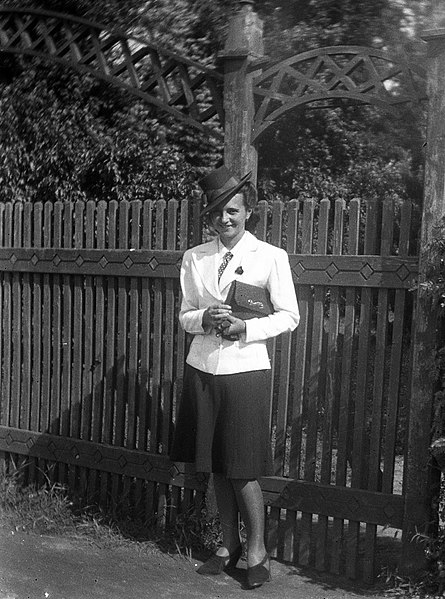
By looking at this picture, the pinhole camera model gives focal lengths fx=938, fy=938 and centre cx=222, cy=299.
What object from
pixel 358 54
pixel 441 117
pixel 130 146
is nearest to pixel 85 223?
pixel 130 146

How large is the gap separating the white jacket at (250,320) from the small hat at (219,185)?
10.0 inches

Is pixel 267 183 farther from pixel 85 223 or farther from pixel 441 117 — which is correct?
pixel 441 117

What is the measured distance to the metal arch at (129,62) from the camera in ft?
A: 18.8

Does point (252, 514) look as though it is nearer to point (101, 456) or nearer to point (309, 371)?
point (309, 371)

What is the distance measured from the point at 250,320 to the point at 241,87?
146cm

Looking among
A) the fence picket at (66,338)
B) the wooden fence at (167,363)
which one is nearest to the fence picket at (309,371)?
the wooden fence at (167,363)

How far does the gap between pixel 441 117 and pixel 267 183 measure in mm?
3022

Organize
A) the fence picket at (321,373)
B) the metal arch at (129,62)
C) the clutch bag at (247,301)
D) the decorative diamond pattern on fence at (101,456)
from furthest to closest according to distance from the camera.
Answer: the metal arch at (129,62) < the decorative diamond pattern on fence at (101,456) < the fence picket at (321,373) < the clutch bag at (247,301)

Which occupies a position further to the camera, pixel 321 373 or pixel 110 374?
pixel 110 374

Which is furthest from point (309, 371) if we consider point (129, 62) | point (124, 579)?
point (129, 62)

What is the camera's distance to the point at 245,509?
15.4 ft

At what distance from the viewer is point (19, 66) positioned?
8.19 meters

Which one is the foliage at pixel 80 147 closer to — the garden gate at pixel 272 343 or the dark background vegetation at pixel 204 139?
the dark background vegetation at pixel 204 139

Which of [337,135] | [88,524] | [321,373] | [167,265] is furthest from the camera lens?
[337,135]
